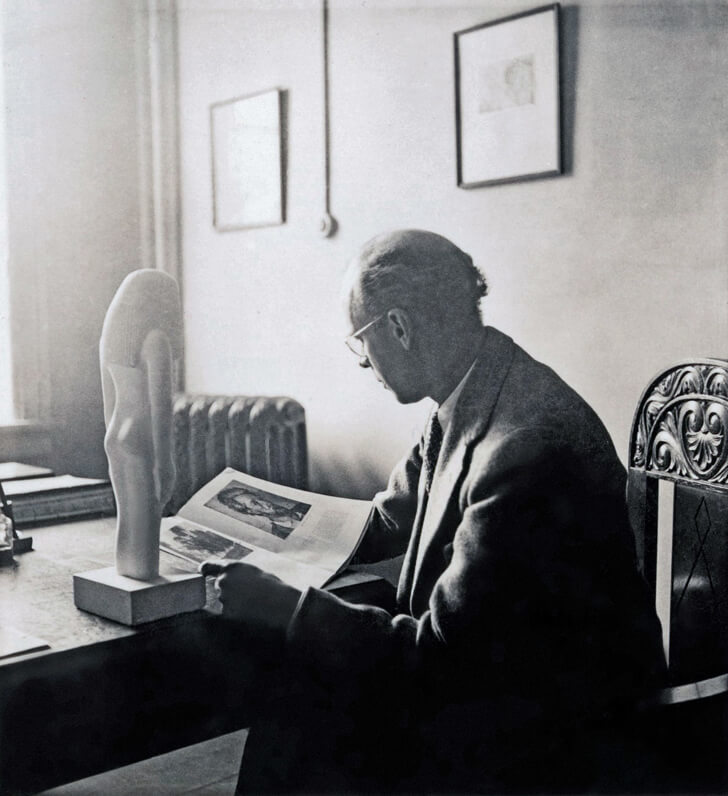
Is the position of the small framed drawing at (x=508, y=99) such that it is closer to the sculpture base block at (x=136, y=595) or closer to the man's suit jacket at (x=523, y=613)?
the man's suit jacket at (x=523, y=613)

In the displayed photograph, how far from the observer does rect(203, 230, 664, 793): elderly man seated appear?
3.82 feet

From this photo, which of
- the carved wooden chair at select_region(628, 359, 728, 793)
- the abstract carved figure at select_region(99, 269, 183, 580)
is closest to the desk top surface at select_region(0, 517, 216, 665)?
the abstract carved figure at select_region(99, 269, 183, 580)

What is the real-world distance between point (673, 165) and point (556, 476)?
1346 millimetres

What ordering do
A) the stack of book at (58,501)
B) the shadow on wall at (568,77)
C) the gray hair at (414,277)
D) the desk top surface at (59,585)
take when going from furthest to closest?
1. the shadow on wall at (568,77)
2. the stack of book at (58,501)
3. the gray hair at (414,277)
4. the desk top surface at (59,585)

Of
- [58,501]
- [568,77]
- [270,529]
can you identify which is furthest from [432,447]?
[568,77]

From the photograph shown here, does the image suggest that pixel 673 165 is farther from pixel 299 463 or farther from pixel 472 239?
pixel 299 463

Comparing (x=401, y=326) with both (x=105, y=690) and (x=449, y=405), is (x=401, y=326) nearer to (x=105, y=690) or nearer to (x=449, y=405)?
(x=449, y=405)

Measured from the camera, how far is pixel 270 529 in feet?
5.35

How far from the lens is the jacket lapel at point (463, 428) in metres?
1.35

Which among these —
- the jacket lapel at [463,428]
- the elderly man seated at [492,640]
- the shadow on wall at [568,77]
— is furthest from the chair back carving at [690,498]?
the shadow on wall at [568,77]

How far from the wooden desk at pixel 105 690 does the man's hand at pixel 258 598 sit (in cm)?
12

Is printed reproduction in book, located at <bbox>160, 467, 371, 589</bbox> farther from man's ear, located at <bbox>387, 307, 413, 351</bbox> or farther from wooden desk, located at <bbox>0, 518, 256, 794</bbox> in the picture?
man's ear, located at <bbox>387, 307, 413, 351</bbox>

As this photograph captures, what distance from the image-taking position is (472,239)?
2826 millimetres

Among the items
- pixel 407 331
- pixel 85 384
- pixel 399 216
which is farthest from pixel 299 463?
pixel 407 331
